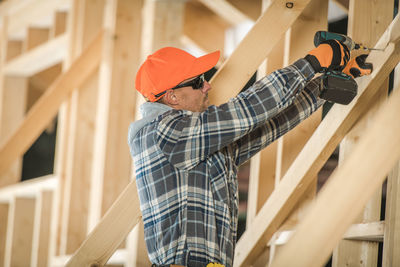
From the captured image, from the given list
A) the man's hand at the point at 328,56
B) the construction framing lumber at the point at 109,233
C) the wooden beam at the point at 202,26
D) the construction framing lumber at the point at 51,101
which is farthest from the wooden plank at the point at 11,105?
the man's hand at the point at 328,56

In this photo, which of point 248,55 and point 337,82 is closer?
point 337,82

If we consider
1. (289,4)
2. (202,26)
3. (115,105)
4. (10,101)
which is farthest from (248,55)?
(10,101)

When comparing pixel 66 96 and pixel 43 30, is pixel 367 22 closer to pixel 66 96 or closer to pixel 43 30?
pixel 66 96

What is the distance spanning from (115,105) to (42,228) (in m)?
1.36

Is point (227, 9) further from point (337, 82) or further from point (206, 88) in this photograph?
point (337, 82)

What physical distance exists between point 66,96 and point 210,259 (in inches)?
109

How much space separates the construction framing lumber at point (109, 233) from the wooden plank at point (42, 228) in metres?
2.54

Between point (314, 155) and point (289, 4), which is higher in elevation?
point (289, 4)

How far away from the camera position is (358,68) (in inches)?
83.1

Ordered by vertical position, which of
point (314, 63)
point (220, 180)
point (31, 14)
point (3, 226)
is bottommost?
point (220, 180)

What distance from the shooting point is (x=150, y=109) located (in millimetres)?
2076

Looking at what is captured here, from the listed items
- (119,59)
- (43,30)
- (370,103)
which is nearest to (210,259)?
(370,103)

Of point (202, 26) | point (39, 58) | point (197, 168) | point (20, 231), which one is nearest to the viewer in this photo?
point (197, 168)

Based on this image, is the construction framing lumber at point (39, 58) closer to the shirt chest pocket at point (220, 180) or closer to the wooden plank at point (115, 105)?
the wooden plank at point (115, 105)
